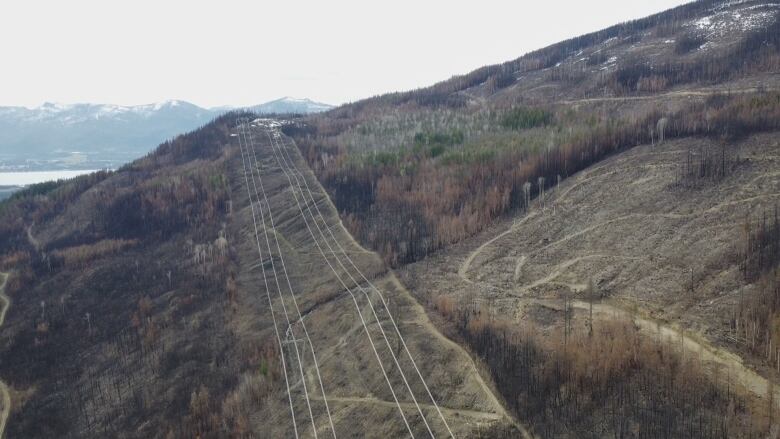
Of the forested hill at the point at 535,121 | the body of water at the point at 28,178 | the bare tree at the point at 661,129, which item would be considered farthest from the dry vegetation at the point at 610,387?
the body of water at the point at 28,178

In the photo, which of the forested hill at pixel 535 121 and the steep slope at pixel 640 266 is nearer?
the steep slope at pixel 640 266

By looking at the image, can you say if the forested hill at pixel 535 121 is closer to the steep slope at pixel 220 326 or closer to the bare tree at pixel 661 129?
the bare tree at pixel 661 129

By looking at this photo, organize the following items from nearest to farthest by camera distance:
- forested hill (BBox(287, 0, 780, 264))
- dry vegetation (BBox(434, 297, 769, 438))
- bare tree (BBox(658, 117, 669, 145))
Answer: dry vegetation (BBox(434, 297, 769, 438)), bare tree (BBox(658, 117, 669, 145)), forested hill (BBox(287, 0, 780, 264))

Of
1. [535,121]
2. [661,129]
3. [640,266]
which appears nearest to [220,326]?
[640,266]

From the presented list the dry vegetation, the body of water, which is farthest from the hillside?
the body of water

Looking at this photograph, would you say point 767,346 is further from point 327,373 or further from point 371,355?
point 327,373

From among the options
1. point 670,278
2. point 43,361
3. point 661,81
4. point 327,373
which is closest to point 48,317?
point 43,361

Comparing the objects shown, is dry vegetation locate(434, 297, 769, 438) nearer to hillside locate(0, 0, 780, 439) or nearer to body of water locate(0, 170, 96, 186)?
hillside locate(0, 0, 780, 439)

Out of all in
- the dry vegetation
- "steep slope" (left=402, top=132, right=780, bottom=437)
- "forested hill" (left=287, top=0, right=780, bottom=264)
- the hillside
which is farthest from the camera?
"forested hill" (left=287, top=0, right=780, bottom=264)

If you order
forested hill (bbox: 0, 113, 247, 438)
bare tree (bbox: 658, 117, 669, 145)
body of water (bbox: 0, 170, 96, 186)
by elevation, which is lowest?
forested hill (bbox: 0, 113, 247, 438)
